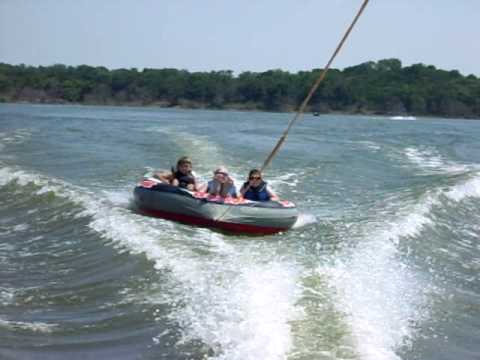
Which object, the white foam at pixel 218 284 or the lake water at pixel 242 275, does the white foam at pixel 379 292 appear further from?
the white foam at pixel 218 284

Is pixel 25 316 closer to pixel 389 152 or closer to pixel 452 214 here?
pixel 452 214

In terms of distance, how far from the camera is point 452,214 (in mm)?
13578

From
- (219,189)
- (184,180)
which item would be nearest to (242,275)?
(219,189)

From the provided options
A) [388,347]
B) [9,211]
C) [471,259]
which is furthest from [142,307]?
[9,211]

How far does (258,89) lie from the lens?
9538cm

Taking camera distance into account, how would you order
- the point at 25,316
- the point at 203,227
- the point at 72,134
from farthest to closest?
the point at 72,134 → the point at 203,227 → the point at 25,316

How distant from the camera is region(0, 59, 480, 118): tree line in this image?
87.0 m

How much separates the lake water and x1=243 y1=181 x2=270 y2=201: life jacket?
0.83 m

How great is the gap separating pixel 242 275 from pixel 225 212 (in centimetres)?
269

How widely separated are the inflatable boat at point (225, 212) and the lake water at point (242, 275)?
22 centimetres

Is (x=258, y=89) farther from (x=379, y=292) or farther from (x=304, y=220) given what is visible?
(x=379, y=292)

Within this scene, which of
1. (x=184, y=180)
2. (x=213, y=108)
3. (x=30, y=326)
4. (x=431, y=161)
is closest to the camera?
(x=30, y=326)

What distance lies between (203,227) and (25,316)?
4608mm

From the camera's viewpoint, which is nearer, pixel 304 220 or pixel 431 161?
pixel 304 220
